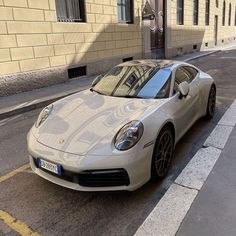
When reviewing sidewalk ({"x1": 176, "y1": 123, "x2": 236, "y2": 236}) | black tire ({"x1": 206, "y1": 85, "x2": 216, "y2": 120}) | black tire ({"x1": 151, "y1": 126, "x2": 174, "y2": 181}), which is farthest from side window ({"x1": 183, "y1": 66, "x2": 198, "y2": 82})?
sidewalk ({"x1": 176, "y1": 123, "x2": 236, "y2": 236})

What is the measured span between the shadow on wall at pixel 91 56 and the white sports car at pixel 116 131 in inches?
173

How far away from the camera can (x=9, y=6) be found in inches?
295

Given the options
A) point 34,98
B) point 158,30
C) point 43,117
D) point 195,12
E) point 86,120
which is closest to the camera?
point 86,120

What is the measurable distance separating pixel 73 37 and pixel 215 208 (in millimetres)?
8133

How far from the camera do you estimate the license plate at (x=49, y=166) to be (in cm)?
282

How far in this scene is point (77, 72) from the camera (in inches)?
404

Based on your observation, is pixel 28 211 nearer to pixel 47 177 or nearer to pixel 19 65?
pixel 47 177

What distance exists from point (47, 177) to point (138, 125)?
1.08 metres

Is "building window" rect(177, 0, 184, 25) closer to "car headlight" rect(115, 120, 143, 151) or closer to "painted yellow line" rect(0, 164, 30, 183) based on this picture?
"painted yellow line" rect(0, 164, 30, 183)

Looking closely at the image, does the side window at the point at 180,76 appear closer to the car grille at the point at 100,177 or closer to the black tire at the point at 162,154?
the black tire at the point at 162,154

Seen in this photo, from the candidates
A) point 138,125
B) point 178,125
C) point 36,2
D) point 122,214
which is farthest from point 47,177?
point 36,2

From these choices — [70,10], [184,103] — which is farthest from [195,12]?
[184,103]

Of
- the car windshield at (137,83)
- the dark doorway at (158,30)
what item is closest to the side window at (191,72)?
the car windshield at (137,83)

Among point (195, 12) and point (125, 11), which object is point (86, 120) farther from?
point (195, 12)
